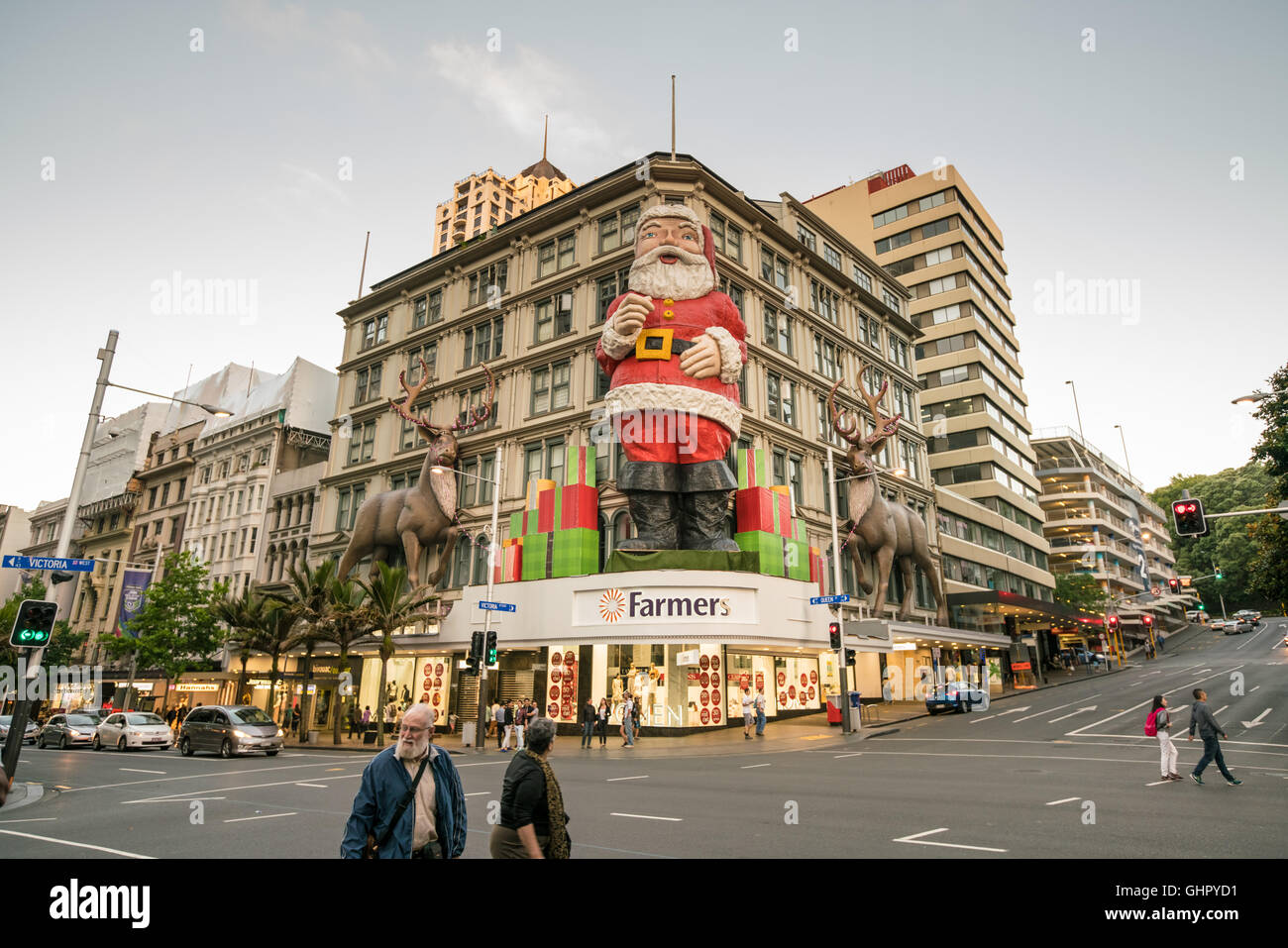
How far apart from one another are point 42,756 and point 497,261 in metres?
31.0

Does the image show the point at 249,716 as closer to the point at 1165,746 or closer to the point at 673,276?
the point at 673,276

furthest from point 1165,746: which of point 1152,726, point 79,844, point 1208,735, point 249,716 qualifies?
point 249,716

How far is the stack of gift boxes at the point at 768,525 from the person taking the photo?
30953 mm

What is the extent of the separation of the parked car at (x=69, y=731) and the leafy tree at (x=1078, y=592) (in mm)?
69067

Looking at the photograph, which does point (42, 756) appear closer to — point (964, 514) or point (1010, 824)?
point (1010, 824)

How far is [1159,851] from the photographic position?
27.3 feet

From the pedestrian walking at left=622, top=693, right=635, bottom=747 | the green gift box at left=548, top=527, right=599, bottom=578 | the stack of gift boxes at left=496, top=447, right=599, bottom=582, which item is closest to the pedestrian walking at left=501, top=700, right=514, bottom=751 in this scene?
the pedestrian walking at left=622, top=693, right=635, bottom=747

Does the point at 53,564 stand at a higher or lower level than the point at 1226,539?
lower

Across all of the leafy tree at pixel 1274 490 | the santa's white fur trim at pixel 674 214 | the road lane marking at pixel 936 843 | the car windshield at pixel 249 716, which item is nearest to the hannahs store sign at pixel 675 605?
the car windshield at pixel 249 716

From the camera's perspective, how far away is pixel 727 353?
93.6ft

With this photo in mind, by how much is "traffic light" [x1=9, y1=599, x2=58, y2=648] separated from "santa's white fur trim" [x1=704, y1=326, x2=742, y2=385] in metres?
21.5

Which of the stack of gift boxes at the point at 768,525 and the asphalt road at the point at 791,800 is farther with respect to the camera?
the stack of gift boxes at the point at 768,525

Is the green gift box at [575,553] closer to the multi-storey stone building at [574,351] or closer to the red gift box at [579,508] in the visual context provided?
the red gift box at [579,508]

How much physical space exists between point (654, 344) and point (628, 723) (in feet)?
46.1
